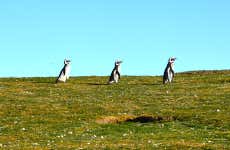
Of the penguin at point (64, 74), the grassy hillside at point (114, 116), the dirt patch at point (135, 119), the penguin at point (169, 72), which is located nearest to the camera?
the grassy hillside at point (114, 116)

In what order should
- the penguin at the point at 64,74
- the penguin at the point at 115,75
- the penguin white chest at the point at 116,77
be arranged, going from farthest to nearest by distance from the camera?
1. the penguin at the point at 64,74
2. the penguin white chest at the point at 116,77
3. the penguin at the point at 115,75

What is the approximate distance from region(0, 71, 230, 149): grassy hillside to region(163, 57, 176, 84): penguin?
4.40m

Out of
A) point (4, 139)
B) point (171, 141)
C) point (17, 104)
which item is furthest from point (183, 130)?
point (17, 104)

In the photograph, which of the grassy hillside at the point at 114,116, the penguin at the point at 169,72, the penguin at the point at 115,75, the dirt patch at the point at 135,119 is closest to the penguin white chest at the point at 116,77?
the penguin at the point at 115,75

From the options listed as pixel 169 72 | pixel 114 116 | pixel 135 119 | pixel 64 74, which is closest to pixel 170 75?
pixel 169 72

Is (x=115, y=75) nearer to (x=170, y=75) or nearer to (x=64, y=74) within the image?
(x=64, y=74)

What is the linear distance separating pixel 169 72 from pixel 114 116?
2658 centimetres

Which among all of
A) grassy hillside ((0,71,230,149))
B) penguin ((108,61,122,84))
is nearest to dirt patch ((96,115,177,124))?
grassy hillside ((0,71,230,149))

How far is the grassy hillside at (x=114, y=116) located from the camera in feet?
107

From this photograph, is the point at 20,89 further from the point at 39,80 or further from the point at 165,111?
the point at 165,111

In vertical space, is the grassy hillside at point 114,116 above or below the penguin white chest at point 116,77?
below

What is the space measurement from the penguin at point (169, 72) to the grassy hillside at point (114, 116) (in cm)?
440

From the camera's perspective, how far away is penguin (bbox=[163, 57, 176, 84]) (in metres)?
68.2

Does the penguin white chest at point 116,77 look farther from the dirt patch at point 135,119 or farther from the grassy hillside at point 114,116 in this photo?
the dirt patch at point 135,119
